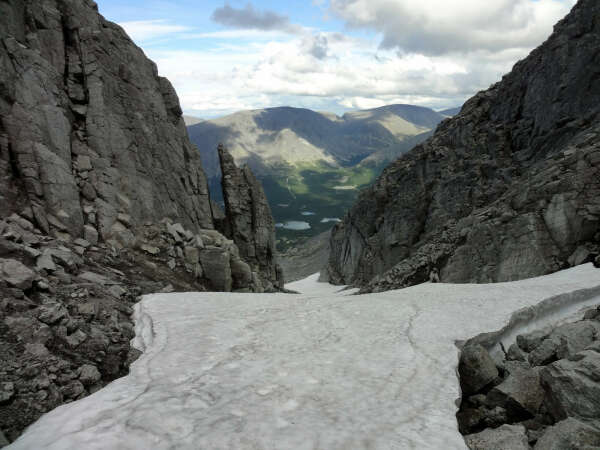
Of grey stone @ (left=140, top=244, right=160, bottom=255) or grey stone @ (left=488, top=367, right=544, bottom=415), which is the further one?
grey stone @ (left=140, top=244, right=160, bottom=255)

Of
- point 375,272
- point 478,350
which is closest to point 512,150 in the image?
point 375,272

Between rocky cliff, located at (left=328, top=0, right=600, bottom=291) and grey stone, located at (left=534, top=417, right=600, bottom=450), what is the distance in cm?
2661

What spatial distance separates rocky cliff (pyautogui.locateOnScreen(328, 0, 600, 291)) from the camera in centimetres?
2989

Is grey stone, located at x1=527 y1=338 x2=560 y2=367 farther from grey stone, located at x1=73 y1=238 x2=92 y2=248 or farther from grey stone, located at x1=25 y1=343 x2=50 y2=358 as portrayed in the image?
grey stone, located at x1=73 y1=238 x2=92 y2=248

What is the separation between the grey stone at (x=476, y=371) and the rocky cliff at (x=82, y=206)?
395 inches

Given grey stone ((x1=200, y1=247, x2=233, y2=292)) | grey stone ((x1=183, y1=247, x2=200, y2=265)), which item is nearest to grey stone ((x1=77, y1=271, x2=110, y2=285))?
grey stone ((x1=183, y1=247, x2=200, y2=265))

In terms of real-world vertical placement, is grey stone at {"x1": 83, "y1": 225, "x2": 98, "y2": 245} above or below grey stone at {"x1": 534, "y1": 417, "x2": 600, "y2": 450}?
above

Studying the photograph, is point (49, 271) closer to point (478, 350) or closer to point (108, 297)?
point (108, 297)

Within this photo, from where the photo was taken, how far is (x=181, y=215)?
105ft

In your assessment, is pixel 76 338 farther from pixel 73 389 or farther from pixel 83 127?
pixel 83 127

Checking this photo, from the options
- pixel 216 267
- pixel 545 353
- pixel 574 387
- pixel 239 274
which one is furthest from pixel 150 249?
pixel 574 387

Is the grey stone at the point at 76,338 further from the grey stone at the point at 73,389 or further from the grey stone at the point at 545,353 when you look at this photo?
the grey stone at the point at 545,353

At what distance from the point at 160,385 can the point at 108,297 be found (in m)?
7.13

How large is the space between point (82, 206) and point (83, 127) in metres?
6.17
